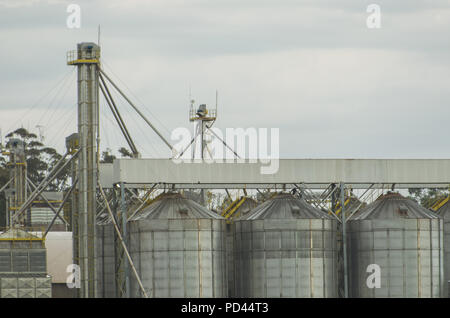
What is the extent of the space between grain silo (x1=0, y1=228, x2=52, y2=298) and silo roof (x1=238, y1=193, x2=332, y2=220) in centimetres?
1689

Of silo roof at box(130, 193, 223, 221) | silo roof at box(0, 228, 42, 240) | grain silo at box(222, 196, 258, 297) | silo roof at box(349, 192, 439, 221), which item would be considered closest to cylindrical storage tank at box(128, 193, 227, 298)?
silo roof at box(130, 193, 223, 221)

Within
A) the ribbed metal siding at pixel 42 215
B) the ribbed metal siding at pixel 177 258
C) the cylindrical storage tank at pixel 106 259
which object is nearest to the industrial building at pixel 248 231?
the ribbed metal siding at pixel 177 258

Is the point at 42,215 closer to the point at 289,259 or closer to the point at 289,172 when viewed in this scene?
the point at 289,172

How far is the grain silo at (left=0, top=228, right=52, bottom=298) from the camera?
254ft

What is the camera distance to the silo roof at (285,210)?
239ft

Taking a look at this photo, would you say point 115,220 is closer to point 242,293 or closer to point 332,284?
point 242,293

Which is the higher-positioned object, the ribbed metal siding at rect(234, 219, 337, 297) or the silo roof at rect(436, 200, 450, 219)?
the silo roof at rect(436, 200, 450, 219)

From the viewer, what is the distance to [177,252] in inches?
2773

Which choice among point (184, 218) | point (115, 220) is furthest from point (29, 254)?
point (184, 218)

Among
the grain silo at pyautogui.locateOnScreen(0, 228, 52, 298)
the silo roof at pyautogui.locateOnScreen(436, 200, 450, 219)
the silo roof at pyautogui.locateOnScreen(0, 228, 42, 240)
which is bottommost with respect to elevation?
the grain silo at pyautogui.locateOnScreen(0, 228, 52, 298)

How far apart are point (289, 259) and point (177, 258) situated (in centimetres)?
800

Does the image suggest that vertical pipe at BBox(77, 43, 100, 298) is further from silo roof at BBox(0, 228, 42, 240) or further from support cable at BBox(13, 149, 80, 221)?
silo roof at BBox(0, 228, 42, 240)

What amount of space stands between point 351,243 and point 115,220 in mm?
17561
